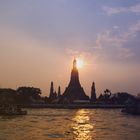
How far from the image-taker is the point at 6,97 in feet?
466

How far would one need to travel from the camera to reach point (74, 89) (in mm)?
169000

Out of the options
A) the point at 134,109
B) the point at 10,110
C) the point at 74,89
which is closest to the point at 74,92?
the point at 74,89

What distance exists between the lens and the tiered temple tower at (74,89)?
168500mm

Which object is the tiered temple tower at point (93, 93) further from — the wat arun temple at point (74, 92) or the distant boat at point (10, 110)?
the distant boat at point (10, 110)

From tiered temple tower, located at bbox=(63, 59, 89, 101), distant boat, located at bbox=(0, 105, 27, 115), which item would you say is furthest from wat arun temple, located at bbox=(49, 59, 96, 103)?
distant boat, located at bbox=(0, 105, 27, 115)

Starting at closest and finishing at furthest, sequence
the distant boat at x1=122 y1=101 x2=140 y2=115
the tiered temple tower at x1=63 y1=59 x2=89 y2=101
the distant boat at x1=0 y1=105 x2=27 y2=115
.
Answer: the distant boat at x1=0 y1=105 x2=27 y2=115
the distant boat at x1=122 y1=101 x2=140 y2=115
the tiered temple tower at x1=63 y1=59 x2=89 y2=101

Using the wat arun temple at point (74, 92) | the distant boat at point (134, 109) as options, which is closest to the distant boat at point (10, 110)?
the distant boat at point (134, 109)

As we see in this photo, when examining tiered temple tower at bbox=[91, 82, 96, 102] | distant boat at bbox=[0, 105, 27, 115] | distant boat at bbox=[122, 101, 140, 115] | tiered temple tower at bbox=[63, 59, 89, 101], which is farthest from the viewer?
tiered temple tower at bbox=[91, 82, 96, 102]

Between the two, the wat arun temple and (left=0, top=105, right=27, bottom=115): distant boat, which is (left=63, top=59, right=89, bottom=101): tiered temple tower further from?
(left=0, top=105, right=27, bottom=115): distant boat

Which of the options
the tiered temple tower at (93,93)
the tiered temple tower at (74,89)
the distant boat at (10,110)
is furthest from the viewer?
the tiered temple tower at (93,93)

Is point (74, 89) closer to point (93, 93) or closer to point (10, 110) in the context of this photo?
point (93, 93)

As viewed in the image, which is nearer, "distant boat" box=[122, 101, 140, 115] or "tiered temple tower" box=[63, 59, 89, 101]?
"distant boat" box=[122, 101, 140, 115]

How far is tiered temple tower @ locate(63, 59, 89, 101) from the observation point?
6634 inches

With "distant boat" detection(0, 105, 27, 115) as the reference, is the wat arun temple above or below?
above
